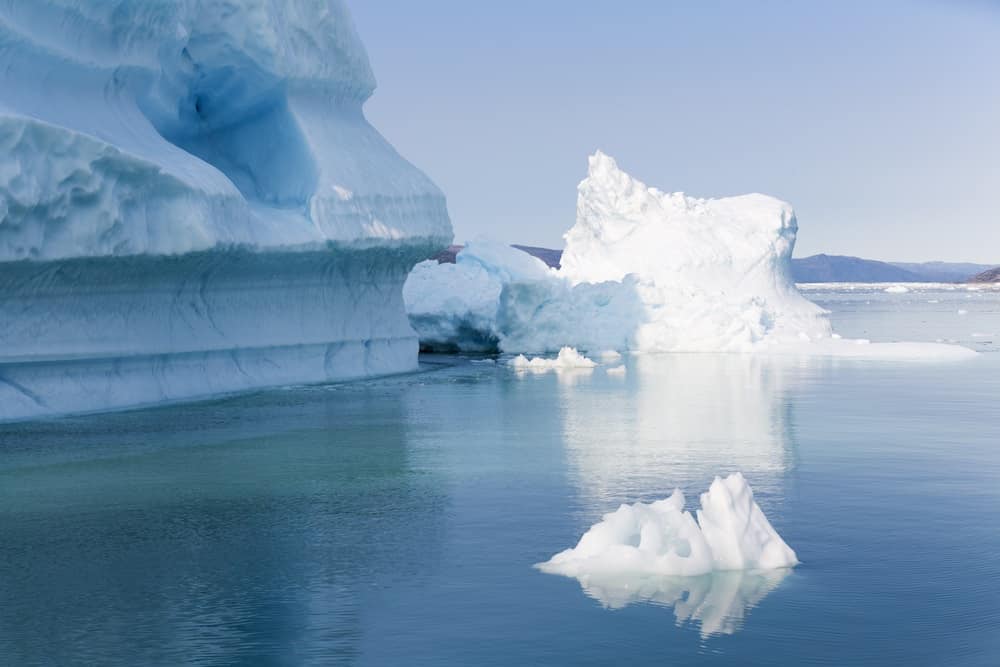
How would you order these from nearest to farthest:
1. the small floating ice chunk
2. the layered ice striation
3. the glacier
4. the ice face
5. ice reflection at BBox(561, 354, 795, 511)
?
ice reflection at BBox(561, 354, 795, 511) < the ice face < the layered ice striation < the small floating ice chunk < the glacier

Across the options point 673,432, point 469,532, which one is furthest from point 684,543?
point 673,432

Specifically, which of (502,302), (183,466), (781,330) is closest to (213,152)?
(502,302)

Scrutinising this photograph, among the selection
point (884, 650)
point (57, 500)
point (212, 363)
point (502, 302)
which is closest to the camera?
point (884, 650)

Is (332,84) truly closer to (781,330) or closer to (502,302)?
(502,302)

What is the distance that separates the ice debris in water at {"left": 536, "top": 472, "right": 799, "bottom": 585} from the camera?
17.0ft

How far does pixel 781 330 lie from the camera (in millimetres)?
22266

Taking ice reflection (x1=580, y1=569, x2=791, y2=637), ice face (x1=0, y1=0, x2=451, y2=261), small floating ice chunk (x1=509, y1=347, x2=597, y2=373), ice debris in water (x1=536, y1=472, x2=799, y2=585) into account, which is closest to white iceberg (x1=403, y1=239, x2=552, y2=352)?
small floating ice chunk (x1=509, y1=347, x2=597, y2=373)

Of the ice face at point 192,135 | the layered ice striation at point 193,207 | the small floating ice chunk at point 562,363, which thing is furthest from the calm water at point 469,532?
the small floating ice chunk at point 562,363

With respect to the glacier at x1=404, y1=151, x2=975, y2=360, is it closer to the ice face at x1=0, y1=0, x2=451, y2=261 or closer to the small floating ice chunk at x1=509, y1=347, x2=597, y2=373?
the small floating ice chunk at x1=509, y1=347, x2=597, y2=373

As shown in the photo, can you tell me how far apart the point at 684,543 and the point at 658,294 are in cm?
1706

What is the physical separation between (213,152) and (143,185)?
4453 millimetres

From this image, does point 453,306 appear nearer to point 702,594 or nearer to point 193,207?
point 193,207

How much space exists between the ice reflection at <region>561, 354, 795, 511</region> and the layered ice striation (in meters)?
2.96

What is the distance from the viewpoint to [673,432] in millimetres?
10055
